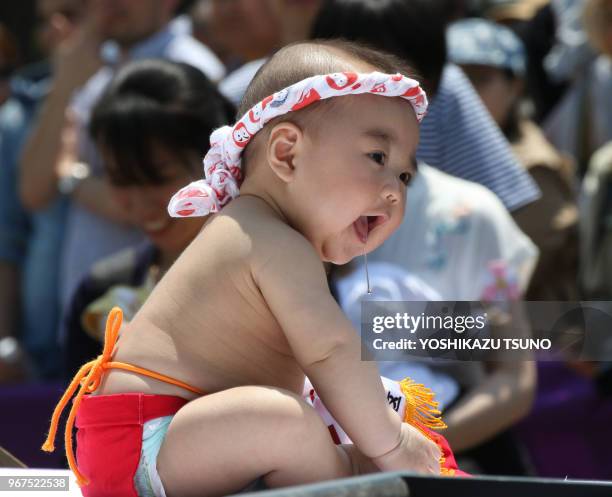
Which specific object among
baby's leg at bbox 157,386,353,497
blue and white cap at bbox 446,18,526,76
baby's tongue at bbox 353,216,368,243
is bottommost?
blue and white cap at bbox 446,18,526,76

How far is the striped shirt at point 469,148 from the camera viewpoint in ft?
9.64

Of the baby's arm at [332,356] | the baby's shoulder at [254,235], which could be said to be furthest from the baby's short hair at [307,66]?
the baby's arm at [332,356]

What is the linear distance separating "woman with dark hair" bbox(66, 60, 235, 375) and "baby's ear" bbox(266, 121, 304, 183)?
1.01 meters

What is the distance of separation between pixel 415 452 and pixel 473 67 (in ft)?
8.51

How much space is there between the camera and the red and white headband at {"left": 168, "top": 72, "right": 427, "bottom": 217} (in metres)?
1.42

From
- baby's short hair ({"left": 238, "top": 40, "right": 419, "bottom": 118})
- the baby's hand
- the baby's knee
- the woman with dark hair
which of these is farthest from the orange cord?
the woman with dark hair

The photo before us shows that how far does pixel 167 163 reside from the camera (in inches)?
100

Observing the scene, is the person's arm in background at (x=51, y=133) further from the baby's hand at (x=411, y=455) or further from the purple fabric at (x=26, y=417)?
the baby's hand at (x=411, y=455)

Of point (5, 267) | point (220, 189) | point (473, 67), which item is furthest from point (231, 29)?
point (220, 189)

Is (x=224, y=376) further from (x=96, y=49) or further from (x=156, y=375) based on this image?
(x=96, y=49)

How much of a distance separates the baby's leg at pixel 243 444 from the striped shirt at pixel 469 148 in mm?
1676

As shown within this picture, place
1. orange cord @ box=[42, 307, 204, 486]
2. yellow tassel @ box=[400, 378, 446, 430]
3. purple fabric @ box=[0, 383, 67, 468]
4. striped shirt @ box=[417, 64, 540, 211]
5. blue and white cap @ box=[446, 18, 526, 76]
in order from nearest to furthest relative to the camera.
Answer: orange cord @ box=[42, 307, 204, 486]
yellow tassel @ box=[400, 378, 446, 430]
striped shirt @ box=[417, 64, 540, 211]
purple fabric @ box=[0, 383, 67, 468]
blue and white cap @ box=[446, 18, 526, 76]

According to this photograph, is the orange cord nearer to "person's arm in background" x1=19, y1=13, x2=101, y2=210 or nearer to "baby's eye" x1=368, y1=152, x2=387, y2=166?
"baby's eye" x1=368, y1=152, x2=387, y2=166

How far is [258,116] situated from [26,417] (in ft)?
7.50
